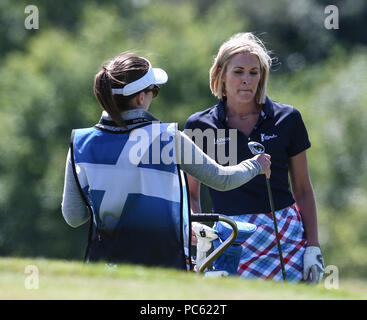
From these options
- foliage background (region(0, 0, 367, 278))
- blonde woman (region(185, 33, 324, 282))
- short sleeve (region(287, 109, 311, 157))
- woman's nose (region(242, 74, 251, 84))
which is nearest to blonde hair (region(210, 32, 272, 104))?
blonde woman (region(185, 33, 324, 282))

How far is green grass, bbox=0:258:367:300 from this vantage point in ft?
14.2

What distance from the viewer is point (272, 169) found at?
587 centimetres

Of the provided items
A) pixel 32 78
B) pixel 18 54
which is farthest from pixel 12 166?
pixel 18 54

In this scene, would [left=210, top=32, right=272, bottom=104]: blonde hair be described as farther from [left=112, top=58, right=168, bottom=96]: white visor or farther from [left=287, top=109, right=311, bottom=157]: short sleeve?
[left=112, top=58, right=168, bottom=96]: white visor

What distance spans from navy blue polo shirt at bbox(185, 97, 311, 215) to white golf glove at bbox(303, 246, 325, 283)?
0.34 meters

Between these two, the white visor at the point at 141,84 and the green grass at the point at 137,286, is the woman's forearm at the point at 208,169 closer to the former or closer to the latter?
the white visor at the point at 141,84

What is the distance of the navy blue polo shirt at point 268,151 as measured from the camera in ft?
19.2

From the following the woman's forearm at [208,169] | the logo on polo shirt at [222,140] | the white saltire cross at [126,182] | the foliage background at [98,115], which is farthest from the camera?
the foliage background at [98,115]

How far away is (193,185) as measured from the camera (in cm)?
620

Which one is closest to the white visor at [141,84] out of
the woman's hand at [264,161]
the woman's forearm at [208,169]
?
the woman's forearm at [208,169]
